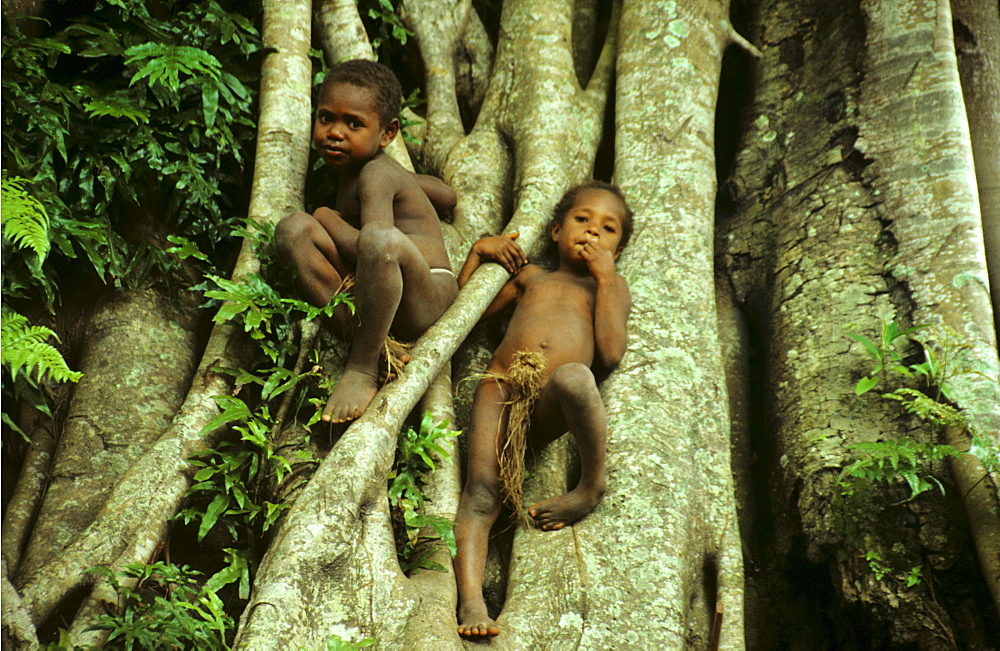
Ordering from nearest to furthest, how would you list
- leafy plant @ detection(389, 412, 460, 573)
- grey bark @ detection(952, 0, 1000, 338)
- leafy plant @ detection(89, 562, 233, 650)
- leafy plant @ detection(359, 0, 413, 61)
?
leafy plant @ detection(89, 562, 233, 650) → leafy plant @ detection(389, 412, 460, 573) → grey bark @ detection(952, 0, 1000, 338) → leafy plant @ detection(359, 0, 413, 61)

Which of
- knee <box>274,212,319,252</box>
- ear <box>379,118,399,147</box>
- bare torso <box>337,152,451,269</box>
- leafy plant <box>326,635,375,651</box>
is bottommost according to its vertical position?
leafy plant <box>326,635,375,651</box>

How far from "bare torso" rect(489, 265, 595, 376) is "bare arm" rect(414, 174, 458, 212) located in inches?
23.8

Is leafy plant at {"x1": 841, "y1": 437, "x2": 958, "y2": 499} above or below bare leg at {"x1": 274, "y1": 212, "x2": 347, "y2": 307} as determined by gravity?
below

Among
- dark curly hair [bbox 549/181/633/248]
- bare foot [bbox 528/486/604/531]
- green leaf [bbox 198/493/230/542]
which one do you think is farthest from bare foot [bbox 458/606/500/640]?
dark curly hair [bbox 549/181/633/248]

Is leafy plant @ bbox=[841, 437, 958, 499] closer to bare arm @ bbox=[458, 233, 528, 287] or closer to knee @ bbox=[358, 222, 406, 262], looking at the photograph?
bare arm @ bbox=[458, 233, 528, 287]

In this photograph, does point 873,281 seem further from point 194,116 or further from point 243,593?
point 194,116

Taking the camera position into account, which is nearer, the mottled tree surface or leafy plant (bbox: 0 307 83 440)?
leafy plant (bbox: 0 307 83 440)

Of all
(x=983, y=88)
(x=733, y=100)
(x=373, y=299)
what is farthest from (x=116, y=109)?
(x=983, y=88)

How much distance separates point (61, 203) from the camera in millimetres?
3443

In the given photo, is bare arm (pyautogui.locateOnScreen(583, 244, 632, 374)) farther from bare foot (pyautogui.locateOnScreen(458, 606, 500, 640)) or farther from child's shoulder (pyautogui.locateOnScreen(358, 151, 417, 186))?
bare foot (pyautogui.locateOnScreen(458, 606, 500, 640))

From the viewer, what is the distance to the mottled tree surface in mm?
2947

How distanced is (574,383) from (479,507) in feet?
2.17

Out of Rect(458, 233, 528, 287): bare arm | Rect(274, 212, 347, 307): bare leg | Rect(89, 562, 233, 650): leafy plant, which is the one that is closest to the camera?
Rect(89, 562, 233, 650): leafy plant

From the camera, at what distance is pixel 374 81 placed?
150 inches
